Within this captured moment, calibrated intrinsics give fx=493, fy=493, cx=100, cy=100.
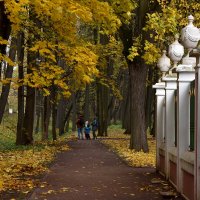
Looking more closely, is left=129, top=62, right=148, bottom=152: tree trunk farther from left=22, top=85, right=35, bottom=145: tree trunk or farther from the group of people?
the group of people

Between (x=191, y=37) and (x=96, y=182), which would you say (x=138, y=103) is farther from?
(x=191, y=37)

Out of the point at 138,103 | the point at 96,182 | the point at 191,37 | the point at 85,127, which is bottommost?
the point at 96,182

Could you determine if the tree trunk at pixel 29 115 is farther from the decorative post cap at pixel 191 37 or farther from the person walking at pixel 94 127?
the decorative post cap at pixel 191 37

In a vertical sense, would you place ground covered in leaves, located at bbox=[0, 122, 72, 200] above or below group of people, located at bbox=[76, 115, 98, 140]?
below

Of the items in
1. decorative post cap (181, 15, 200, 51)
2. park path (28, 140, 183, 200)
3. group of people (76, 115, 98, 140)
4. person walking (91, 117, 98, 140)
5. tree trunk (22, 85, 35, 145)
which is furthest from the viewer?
group of people (76, 115, 98, 140)

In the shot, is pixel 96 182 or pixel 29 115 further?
pixel 29 115

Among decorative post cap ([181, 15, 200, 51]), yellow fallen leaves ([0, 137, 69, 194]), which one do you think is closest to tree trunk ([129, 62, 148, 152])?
yellow fallen leaves ([0, 137, 69, 194])

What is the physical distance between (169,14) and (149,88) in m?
17.0

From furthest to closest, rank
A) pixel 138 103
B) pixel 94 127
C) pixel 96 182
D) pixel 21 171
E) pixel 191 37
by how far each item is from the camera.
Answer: pixel 94 127
pixel 138 103
pixel 21 171
pixel 96 182
pixel 191 37

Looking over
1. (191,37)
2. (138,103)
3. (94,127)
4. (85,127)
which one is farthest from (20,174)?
(85,127)

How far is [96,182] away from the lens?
41.2 feet

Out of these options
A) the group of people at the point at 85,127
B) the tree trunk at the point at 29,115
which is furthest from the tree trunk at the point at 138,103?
the group of people at the point at 85,127

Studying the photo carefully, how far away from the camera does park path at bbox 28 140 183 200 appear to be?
408 inches

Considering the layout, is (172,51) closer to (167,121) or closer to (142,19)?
(167,121)
